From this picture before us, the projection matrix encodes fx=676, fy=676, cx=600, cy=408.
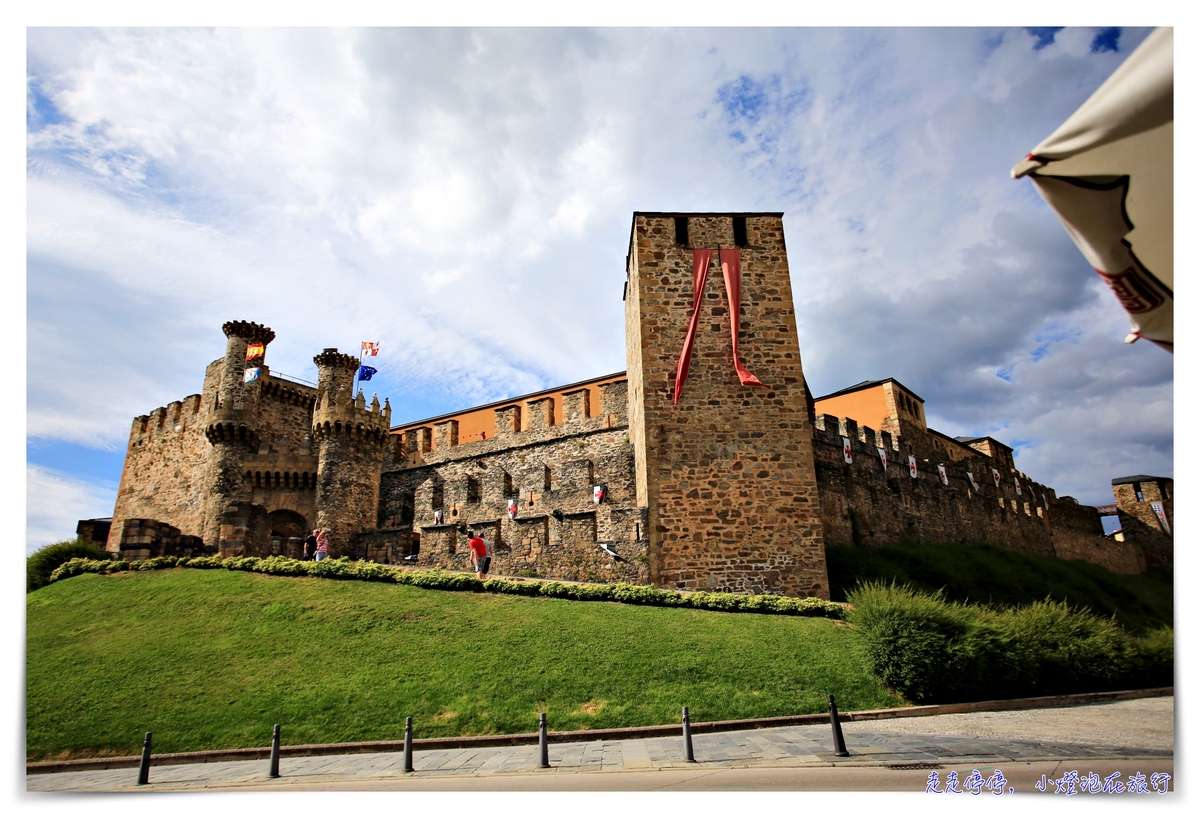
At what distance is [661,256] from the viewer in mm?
17297

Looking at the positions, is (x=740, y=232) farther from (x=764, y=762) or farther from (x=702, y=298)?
(x=764, y=762)

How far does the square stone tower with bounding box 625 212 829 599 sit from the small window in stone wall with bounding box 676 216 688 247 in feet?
0.09

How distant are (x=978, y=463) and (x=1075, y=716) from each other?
965 inches

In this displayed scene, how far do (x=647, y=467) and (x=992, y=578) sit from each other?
12.5 meters

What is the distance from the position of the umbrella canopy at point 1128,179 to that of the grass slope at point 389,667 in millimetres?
7141

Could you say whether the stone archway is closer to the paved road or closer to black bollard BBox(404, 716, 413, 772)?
the paved road

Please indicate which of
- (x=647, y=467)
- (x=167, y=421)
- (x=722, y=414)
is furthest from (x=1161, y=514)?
(x=167, y=421)

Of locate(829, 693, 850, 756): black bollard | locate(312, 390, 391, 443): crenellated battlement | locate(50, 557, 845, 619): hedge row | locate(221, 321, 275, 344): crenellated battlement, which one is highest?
locate(221, 321, 275, 344): crenellated battlement

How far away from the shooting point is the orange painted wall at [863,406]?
32719mm

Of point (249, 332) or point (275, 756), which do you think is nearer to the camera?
point (275, 756)

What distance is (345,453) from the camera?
81.1 feet

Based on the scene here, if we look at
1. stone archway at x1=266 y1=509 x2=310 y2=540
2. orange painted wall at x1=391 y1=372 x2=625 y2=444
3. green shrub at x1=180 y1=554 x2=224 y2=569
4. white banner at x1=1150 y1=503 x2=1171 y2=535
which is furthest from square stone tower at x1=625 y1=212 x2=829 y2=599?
white banner at x1=1150 y1=503 x2=1171 y2=535

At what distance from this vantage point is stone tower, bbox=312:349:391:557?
2372 centimetres

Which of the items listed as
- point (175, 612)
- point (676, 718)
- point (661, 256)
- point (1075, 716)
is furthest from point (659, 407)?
point (175, 612)
